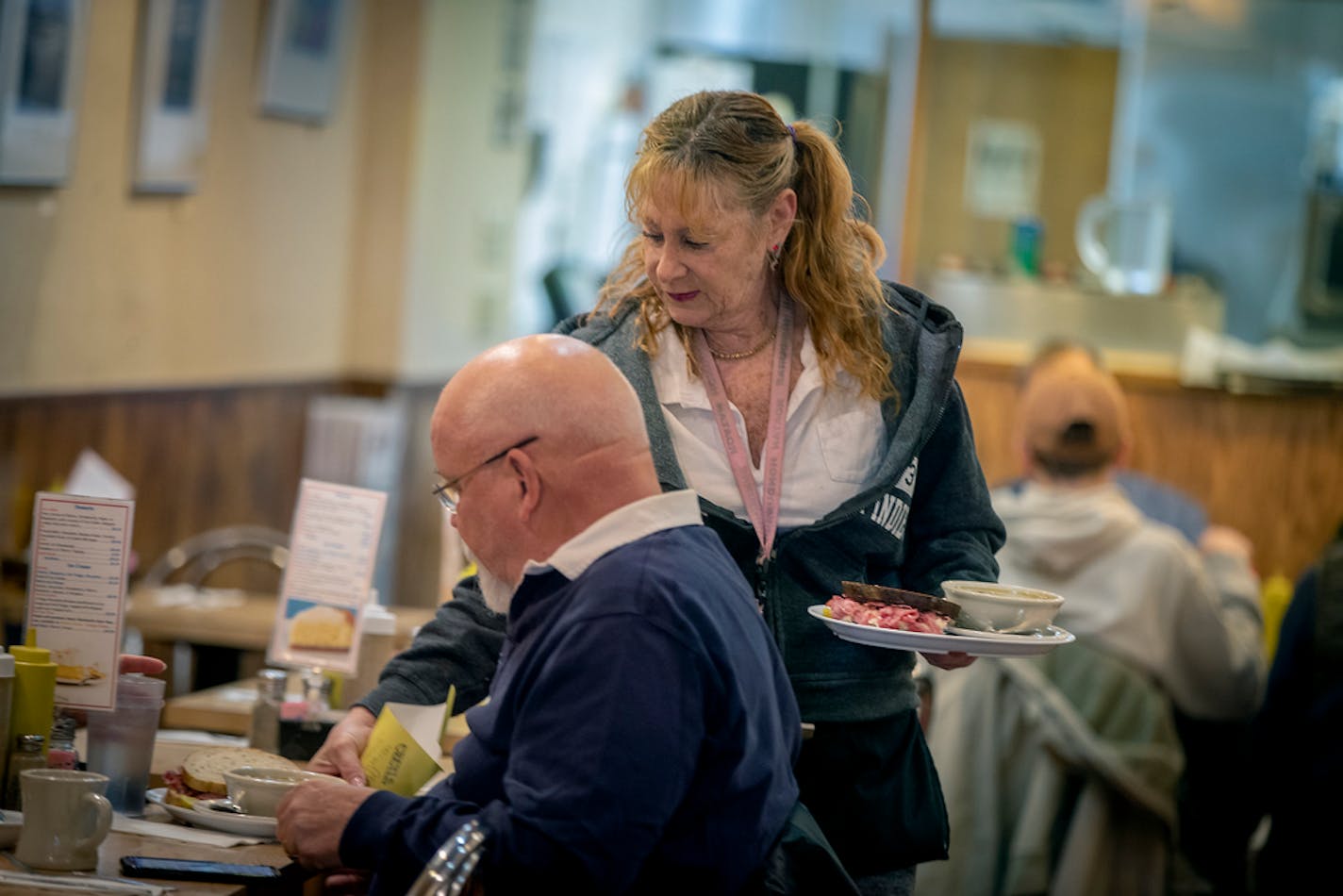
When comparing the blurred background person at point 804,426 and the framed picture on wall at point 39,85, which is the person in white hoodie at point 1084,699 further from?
the framed picture on wall at point 39,85

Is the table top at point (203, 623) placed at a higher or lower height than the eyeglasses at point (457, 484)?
lower

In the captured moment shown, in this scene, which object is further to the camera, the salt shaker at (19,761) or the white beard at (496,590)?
the salt shaker at (19,761)

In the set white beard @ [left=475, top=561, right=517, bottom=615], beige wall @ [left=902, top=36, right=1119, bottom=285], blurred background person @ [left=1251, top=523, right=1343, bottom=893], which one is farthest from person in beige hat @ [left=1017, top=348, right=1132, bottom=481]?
white beard @ [left=475, top=561, right=517, bottom=615]

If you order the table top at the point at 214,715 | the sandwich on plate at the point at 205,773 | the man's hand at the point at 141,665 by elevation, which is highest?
the man's hand at the point at 141,665

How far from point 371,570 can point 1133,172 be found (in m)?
4.28

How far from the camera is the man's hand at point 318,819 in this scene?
5.56 feet

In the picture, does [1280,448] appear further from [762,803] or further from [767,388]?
[762,803]

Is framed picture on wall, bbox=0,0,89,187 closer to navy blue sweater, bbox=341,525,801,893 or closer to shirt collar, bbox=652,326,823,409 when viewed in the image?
shirt collar, bbox=652,326,823,409

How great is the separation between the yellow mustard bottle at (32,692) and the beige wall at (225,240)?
2547 millimetres

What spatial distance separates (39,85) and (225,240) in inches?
44.4

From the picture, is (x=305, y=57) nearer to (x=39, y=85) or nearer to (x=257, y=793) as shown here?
(x=39, y=85)

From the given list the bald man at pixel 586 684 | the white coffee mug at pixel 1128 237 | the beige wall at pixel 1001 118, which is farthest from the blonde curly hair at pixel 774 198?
the white coffee mug at pixel 1128 237

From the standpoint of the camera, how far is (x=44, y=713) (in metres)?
1.96

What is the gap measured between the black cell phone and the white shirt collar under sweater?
1.39ft
